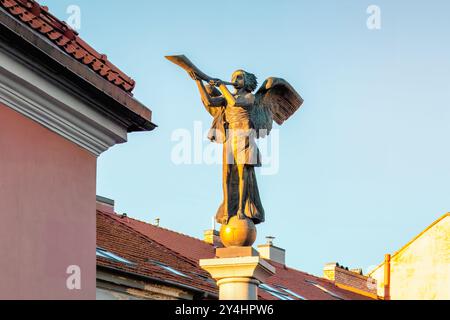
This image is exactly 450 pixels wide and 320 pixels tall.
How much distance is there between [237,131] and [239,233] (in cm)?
113

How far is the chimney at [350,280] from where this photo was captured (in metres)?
37.7

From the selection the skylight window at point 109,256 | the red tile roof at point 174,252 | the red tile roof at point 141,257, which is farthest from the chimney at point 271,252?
the skylight window at point 109,256

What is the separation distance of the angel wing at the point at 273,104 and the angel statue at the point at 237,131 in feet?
0.04

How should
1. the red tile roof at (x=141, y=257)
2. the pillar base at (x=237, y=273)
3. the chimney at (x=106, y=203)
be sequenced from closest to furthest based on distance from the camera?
the pillar base at (x=237, y=273) → the red tile roof at (x=141, y=257) → the chimney at (x=106, y=203)

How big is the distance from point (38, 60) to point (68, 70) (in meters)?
0.42

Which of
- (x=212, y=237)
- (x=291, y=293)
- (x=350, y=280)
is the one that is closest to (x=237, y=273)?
(x=291, y=293)

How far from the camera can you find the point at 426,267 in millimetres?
37594

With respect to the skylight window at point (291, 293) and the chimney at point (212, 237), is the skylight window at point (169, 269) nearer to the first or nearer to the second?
the skylight window at point (291, 293)

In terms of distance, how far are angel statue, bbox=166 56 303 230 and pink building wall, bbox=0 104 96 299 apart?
1.57m

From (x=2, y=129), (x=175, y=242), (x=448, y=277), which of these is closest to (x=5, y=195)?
(x=2, y=129)

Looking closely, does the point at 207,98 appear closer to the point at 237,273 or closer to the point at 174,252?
the point at 237,273
